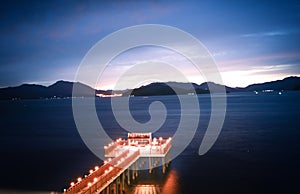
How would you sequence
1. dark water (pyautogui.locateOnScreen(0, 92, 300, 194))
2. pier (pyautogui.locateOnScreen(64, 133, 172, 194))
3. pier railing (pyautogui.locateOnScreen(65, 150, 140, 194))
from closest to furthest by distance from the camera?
pier railing (pyautogui.locateOnScreen(65, 150, 140, 194)) → pier (pyautogui.locateOnScreen(64, 133, 172, 194)) → dark water (pyautogui.locateOnScreen(0, 92, 300, 194))

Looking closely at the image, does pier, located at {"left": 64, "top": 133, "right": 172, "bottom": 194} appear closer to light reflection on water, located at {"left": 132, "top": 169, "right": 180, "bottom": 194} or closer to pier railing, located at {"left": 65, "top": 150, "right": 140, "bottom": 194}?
pier railing, located at {"left": 65, "top": 150, "right": 140, "bottom": 194}

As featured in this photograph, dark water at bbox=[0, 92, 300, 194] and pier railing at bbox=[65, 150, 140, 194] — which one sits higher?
pier railing at bbox=[65, 150, 140, 194]

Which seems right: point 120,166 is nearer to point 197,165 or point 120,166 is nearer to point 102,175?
point 102,175

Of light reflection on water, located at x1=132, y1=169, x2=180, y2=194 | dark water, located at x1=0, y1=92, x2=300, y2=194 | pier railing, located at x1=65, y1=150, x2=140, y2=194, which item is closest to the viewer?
pier railing, located at x1=65, y1=150, x2=140, y2=194

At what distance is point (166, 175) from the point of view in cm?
2847

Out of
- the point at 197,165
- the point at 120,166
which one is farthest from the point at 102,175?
the point at 197,165

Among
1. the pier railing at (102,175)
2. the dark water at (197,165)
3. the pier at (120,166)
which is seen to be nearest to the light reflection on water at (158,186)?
the dark water at (197,165)

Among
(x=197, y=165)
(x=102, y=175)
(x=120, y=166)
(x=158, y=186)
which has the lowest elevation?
(x=158, y=186)

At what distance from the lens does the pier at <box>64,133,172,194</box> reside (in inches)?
674

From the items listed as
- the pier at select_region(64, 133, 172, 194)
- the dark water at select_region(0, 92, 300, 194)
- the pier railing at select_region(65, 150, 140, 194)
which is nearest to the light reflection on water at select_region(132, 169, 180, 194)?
the dark water at select_region(0, 92, 300, 194)

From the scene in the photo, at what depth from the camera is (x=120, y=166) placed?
21469 millimetres

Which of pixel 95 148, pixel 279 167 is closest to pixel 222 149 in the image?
pixel 279 167

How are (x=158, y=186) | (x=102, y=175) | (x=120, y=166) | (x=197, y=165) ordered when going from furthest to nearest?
1. (x=197, y=165)
2. (x=158, y=186)
3. (x=120, y=166)
4. (x=102, y=175)

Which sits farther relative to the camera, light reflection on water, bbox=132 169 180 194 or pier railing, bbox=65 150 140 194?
light reflection on water, bbox=132 169 180 194
